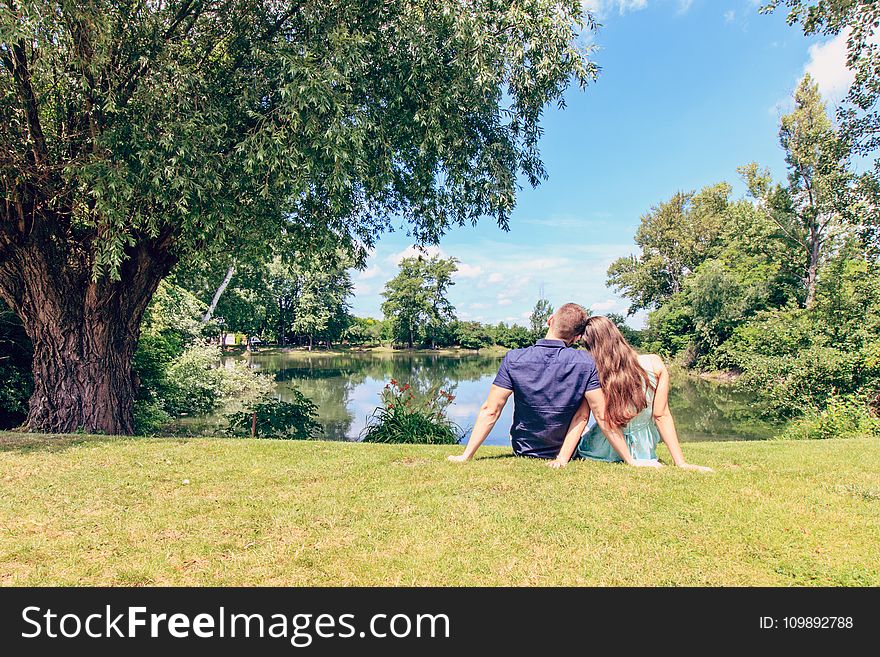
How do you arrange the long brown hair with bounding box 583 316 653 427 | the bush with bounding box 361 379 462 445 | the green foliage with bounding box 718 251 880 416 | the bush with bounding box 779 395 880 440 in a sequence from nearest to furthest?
1. the long brown hair with bounding box 583 316 653 427
2. the bush with bounding box 361 379 462 445
3. the bush with bounding box 779 395 880 440
4. the green foliage with bounding box 718 251 880 416

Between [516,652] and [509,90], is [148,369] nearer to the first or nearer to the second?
[509,90]

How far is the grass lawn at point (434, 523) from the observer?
9.83 feet

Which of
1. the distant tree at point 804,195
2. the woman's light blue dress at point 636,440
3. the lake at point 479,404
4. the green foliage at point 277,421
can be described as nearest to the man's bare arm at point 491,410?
the woman's light blue dress at point 636,440

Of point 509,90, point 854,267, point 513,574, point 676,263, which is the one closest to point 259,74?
point 509,90

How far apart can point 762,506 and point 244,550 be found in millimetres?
3849

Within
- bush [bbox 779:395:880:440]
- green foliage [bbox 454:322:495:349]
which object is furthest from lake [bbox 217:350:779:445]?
green foliage [bbox 454:322:495:349]

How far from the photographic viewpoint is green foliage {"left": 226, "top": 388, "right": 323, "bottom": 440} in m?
11.5

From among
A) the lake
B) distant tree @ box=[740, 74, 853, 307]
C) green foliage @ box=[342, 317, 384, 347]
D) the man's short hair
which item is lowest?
the lake

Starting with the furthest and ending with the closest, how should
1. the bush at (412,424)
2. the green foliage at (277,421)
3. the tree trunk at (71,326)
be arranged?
the green foliage at (277,421)
the bush at (412,424)
the tree trunk at (71,326)

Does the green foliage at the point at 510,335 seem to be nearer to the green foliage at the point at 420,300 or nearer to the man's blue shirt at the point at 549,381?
the green foliage at the point at 420,300

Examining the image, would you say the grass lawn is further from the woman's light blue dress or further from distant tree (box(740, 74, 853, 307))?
distant tree (box(740, 74, 853, 307))

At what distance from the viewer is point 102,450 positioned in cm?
627

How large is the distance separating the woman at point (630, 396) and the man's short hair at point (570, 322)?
7cm

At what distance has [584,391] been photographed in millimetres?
4648
